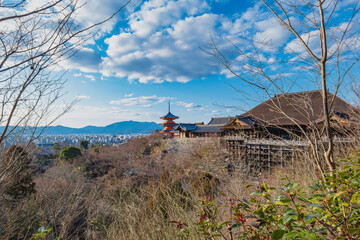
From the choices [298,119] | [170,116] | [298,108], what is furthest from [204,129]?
[298,108]

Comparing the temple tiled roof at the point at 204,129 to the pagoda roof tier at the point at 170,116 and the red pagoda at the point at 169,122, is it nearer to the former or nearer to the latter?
the red pagoda at the point at 169,122

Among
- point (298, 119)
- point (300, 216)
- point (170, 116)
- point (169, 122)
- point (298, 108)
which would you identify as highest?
point (170, 116)

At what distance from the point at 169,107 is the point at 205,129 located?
11.8 metres

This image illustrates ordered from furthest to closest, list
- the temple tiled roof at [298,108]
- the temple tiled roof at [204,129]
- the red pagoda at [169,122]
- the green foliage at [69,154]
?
the red pagoda at [169,122], the temple tiled roof at [204,129], the green foliage at [69,154], the temple tiled roof at [298,108]

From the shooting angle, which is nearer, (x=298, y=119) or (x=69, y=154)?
(x=298, y=119)

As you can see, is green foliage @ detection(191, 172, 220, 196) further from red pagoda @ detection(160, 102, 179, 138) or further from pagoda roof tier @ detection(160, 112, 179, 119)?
pagoda roof tier @ detection(160, 112, 179, 119)

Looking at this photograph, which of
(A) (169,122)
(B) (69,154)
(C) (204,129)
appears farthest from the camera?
(A) (169,122)

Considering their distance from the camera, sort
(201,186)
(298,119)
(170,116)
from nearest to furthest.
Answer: (201,186) → (298,119) → (170,116)

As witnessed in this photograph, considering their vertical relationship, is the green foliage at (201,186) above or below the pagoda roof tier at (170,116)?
below

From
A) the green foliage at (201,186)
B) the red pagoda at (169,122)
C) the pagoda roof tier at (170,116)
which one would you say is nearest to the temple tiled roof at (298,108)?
the green foliage at (201,186)

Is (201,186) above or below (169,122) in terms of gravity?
below

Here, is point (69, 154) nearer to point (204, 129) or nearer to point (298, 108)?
point (204, 129)

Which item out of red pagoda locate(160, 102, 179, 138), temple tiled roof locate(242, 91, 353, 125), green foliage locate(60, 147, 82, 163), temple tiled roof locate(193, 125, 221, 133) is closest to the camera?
temple tiled roof locate(242, 91, 353, 125)

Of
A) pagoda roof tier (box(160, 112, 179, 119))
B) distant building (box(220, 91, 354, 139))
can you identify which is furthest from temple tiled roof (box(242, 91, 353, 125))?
pagoda roof tier (box(160, 112, 179, 119))
